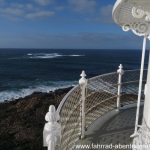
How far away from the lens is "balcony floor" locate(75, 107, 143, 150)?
258 inches

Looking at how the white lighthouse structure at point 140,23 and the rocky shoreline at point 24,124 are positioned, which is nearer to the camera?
the white lighthouse structure at point 140,23

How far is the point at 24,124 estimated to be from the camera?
15.7m

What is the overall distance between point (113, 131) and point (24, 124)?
9.30 meters

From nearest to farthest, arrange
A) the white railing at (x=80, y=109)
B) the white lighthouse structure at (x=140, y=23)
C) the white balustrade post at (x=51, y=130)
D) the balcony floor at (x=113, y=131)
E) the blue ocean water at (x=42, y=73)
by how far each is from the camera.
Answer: the white balustrade post at (x=51, y=130) → the white lighthouse structure at (x=140, y=23) → the white railing at (x=80, y=109) → the balcony floor at (x=113, y=131) → the blue ocean water at (x=42, y=73)

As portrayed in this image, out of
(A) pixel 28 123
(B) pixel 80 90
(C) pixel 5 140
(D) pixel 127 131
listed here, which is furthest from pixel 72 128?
(A) pixel 28 123

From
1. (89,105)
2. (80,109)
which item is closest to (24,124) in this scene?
(89,105)

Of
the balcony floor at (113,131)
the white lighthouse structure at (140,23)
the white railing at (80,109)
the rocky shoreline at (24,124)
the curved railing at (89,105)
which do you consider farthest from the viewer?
the rocky shoreline at (24,124)

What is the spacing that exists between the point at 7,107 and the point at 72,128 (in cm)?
1503

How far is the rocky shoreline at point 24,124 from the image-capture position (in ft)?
41.0

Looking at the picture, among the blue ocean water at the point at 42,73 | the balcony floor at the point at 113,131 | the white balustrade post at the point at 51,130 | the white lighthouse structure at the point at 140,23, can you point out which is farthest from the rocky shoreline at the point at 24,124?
the blue ocean water at the point at 42,73

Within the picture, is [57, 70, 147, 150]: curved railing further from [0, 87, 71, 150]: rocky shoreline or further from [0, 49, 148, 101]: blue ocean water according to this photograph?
[0, 49, 148, 101]: blue ocean water

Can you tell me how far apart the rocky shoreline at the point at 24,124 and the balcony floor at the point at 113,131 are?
16.4 feet

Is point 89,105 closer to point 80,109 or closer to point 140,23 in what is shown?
point 80,109

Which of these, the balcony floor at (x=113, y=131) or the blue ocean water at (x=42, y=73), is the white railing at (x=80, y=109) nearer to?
the balcony floor at (x=113, y=131)
